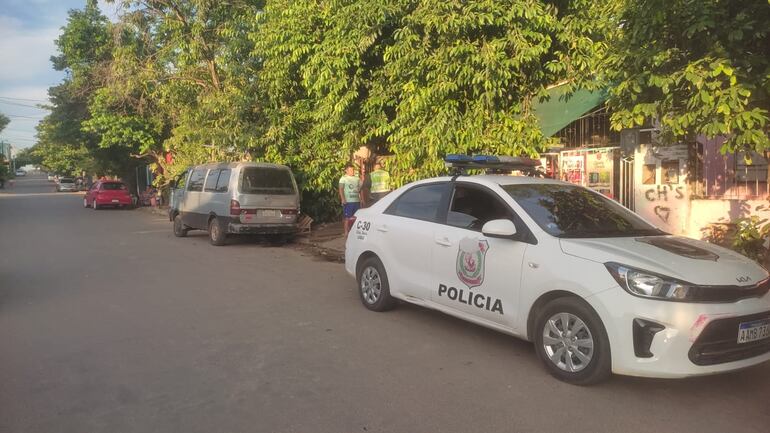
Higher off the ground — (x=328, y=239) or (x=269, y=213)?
(x=269, y=213)

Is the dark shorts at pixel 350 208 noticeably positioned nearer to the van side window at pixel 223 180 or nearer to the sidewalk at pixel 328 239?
the sidewalk at pixel 328 239

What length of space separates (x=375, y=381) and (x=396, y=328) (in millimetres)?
1532

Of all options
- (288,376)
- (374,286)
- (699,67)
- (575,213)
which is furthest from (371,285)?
(699,67)

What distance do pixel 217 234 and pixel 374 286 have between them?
276 inches

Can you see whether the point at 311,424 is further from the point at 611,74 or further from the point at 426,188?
the point at 611,74

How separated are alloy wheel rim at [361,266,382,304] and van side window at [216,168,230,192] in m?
6.54

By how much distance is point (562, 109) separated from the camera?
34.2ft

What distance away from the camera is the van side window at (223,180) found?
1252cm

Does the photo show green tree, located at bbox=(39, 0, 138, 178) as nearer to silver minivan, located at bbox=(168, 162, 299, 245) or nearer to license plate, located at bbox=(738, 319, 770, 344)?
silver minivan, located at bbox=(168, 162, 299, 245)

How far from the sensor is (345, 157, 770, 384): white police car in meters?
3.94

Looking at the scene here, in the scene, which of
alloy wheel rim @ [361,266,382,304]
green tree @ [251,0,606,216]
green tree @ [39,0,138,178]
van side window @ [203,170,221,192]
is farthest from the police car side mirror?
green tree @ [39,0,138,178]

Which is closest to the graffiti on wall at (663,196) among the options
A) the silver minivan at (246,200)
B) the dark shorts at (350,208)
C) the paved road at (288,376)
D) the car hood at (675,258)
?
the car hood at (675,258)

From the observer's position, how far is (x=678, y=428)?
12.2 feet

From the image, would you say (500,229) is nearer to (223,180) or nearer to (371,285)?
(371,285)
